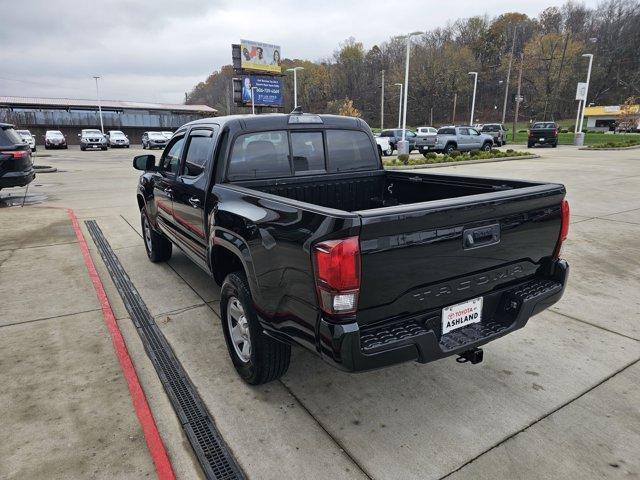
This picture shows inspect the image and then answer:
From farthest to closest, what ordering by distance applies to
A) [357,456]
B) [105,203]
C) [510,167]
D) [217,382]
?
[510,167] → [105,203] → [217,382] → [357,456]

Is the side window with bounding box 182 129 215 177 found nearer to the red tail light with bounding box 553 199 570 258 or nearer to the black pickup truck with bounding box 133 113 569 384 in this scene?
the black pickup truck with bounding box 133 113 569 384

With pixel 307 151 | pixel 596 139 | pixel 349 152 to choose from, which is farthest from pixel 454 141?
pixel 596 139

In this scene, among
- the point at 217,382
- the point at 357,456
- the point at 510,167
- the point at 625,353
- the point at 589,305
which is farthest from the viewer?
the point at 510,167

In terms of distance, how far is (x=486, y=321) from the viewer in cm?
278

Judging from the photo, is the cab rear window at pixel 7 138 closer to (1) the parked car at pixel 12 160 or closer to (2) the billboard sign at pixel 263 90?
(1) the parked car at pixel 12 160

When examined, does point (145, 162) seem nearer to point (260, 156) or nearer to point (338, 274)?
point (260, 156)

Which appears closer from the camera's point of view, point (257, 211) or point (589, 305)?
point (257, 211)

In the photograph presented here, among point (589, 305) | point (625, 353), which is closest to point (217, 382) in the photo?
point (625, 353)

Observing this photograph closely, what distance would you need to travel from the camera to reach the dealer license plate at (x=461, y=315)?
2.54 meters

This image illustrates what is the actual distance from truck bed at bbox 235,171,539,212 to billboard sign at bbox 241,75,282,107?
44.8m

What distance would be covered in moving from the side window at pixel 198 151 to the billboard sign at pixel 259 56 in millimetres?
47677

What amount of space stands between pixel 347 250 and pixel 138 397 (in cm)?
193

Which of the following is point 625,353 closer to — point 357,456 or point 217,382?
point 357,456

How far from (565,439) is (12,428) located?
3.34 metres
